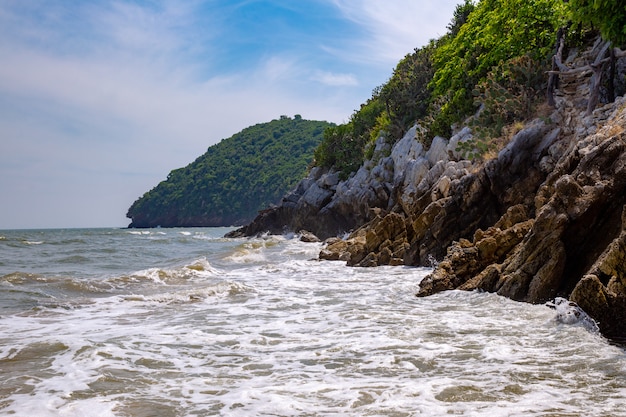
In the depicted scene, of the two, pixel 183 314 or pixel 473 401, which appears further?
pixel 183 314

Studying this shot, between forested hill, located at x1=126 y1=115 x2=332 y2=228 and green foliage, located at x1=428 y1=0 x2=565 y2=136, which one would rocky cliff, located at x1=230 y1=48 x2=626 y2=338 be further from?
forested hill, located at x1=126 y1=115 x2=332 y2=228

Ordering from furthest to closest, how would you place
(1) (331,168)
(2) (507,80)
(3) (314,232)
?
1. (1) (331,168)
2. (3) (314,232)
3. (2) (507,80)

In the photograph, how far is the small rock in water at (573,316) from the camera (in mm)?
8250

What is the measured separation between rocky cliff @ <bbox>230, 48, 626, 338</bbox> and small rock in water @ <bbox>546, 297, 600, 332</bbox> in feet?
0.39

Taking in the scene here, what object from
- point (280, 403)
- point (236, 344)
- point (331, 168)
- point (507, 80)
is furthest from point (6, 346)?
point (331, 168)

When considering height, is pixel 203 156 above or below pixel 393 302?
above

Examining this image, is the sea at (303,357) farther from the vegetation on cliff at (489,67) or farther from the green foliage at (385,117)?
the green foliage at (385,117)

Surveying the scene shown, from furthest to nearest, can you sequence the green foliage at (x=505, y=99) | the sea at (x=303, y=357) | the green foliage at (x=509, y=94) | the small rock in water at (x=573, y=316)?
the green foliage at (x=509, y=94)
the green foliage at (x=505, y=99)
the small rock in water at (x=573, y=316)
the sea at (x=303, y=357)

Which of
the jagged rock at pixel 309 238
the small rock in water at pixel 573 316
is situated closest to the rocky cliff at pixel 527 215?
the small rock in water at pixel 573 316

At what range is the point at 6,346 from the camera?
351 inches

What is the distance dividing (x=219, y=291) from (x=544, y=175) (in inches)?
377

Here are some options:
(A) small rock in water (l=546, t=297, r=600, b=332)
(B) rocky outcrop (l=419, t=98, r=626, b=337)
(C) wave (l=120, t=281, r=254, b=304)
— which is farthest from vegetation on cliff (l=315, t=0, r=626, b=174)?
(C) wave (l=120, t=281, r=254, b=304)

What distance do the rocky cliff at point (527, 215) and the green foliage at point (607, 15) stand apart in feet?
6.17

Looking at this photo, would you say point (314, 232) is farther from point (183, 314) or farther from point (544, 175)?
point (183, 314)
